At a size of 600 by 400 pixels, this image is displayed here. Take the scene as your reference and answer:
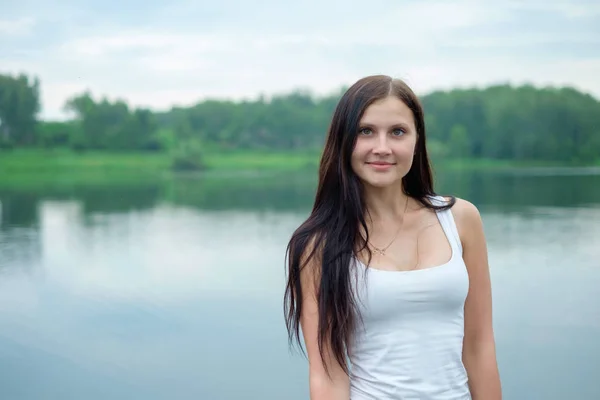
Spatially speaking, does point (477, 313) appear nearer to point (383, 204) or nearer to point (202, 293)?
point (383, 204)

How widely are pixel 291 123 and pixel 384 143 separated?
550 centimetres

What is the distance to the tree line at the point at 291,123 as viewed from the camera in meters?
5.22

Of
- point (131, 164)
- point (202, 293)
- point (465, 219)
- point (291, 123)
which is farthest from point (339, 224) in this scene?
point (131, 164)

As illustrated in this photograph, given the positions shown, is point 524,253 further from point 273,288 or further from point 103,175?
point 103,175

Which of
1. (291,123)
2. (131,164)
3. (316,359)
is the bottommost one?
(316,359)

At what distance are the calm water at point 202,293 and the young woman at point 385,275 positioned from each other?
175cm

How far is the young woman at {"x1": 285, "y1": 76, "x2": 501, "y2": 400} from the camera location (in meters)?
0.84

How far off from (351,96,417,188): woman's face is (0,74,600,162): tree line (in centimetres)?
382

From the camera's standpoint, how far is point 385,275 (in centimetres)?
83

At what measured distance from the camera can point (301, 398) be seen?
2543mm

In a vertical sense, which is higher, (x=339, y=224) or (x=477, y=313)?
(x=339, y=224)

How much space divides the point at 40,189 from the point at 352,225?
5.32m

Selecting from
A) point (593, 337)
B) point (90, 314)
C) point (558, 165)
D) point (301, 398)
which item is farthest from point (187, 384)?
point (558, 165)

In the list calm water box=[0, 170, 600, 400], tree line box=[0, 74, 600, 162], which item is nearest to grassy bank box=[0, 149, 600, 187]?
tree line box=[0, 74, 600, 162]
